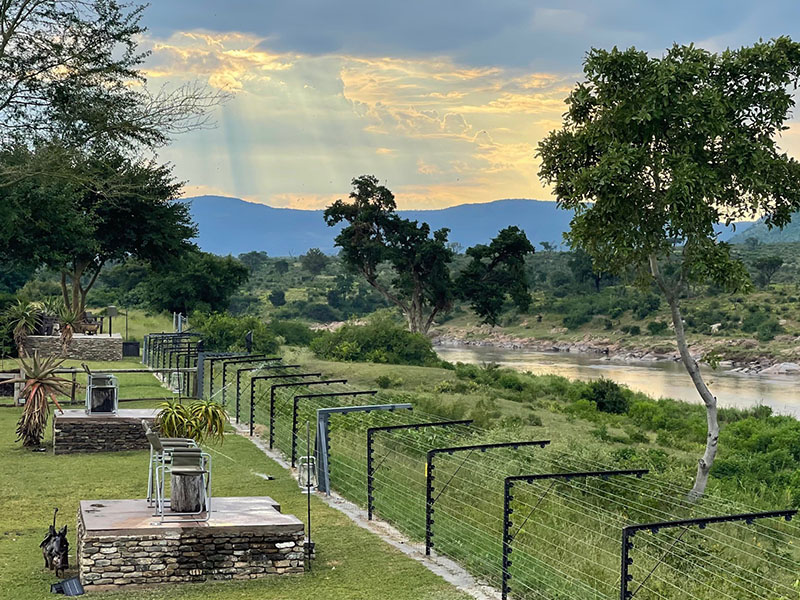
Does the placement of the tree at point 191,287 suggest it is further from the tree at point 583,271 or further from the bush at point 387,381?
the tree at point 583,271

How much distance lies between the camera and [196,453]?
421 inches

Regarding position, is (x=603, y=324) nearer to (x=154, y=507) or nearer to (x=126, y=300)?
(x=126, y=300)

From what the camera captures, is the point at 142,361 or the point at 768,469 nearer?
the point at 768,469

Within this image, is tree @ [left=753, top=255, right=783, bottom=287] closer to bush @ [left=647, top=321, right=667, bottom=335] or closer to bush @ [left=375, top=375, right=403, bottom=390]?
bush @ [left=647, top=321, right=667, bottom=335]

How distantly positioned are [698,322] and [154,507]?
69.3m

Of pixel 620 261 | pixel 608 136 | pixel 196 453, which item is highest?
pixel 608 136

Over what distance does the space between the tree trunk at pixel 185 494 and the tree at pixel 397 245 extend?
4733 cm

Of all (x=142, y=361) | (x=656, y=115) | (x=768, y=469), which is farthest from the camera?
(x=142, y=361)

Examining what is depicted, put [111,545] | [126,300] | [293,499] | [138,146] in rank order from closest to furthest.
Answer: [111,545]
[293,499]
[138,146]
[126,300]

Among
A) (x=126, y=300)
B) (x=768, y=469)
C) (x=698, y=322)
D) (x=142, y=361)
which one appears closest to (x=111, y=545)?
(x=768, y=469)

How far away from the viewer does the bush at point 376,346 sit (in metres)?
46.8

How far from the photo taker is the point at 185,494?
10.4 meters

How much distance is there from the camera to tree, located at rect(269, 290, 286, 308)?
330ft

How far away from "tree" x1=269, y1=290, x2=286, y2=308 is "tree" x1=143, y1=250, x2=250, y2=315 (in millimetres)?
46187
